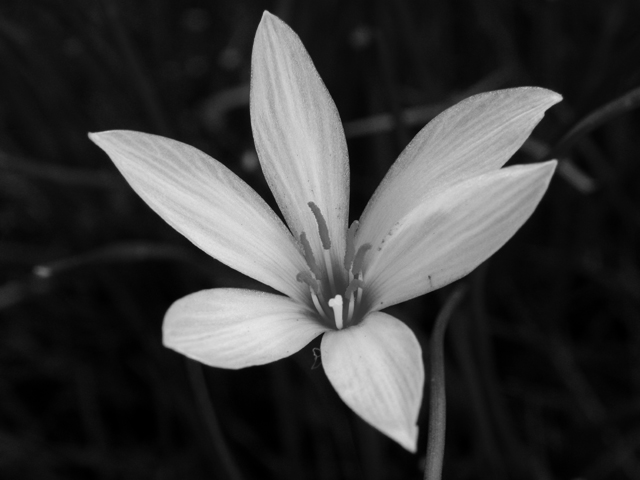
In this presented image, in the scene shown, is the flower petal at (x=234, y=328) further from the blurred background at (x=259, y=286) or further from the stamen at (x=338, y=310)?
the blurred background at (x=259, y=286)

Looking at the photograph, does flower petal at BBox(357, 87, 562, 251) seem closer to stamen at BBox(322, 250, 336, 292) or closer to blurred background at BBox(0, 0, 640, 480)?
stamen at BBox(322, 250, 336, 292)

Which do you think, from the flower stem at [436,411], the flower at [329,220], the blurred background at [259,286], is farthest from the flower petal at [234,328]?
the blurred background at [259,286]

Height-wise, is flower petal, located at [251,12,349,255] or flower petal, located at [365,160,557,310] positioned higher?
flower petal, located at [251,12,349,255]

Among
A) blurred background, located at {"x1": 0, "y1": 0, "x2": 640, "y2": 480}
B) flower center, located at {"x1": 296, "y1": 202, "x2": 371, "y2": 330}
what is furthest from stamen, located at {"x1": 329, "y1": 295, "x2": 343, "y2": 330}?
blurred background, located at {"x1": 0, "y1": 0, "x2": 640, "y2": 480}

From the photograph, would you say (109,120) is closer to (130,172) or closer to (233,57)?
(233,57)

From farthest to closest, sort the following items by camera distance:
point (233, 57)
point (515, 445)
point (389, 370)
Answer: point (233, 57) → point (515, 445) → point (389, 370)

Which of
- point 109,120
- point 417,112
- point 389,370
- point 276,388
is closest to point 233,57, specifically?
point 109,120
